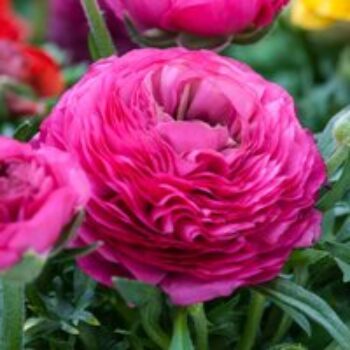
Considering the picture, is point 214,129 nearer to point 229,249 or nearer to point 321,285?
point 229,249

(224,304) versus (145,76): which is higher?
(145,76)

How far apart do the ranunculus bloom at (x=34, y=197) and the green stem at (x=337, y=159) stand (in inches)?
6.5

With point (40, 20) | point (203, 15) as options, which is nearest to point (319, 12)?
point (203, 15)

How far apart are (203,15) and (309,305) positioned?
17 centimetres

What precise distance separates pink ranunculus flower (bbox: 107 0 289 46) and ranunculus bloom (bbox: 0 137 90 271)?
0.15 metres

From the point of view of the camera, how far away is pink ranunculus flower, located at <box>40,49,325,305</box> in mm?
525

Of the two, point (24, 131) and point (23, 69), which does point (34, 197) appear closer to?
point (24, 131)

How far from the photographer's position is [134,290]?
1.73 feet

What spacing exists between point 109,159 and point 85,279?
0.34 ft

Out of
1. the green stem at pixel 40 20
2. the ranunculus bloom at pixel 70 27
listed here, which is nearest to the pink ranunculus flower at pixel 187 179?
the ranunculus bloom at pixel 70 27

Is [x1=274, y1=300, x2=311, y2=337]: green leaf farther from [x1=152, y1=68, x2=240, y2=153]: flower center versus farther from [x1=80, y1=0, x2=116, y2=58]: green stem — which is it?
[x1=80, y1=0, x2=116, y2=58]: green stem

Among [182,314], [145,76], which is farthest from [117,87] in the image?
[182,314]

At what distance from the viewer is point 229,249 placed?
53 cm

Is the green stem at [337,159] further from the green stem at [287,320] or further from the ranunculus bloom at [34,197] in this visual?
the ranunculus bloom at [34,197]
